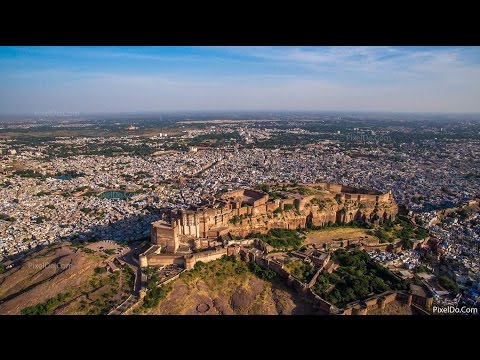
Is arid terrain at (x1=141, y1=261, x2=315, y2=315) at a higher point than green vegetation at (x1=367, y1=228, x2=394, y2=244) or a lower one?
higher

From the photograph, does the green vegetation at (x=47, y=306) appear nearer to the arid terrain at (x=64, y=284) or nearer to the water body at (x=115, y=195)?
the arid terrain at (x=64, y=284)

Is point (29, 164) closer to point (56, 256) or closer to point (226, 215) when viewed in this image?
point (56, 256)

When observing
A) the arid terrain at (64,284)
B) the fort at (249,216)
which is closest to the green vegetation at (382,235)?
the fort at (249,216)

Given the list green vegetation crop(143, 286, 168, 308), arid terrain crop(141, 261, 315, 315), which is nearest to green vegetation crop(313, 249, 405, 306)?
arid terrain crop(141, 261, 315, 315)

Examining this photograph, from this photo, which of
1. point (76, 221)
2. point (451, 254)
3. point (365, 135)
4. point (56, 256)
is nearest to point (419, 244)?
point (451, 254)

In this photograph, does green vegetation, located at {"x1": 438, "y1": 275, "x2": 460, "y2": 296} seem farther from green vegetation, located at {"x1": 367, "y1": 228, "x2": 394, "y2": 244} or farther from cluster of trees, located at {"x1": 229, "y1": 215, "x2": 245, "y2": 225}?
cluster of trees, located at {"x1": 229, "y1": 215, "x2": 245, "y2": 225}

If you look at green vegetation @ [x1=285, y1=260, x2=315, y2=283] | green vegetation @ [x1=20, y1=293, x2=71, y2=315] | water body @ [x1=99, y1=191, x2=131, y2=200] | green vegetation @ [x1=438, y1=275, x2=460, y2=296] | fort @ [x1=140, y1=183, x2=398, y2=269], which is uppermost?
fort @ [x1=140, y1=183, x2=398, y2=269]

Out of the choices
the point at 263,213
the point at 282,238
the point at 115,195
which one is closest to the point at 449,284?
the point at 282,238
